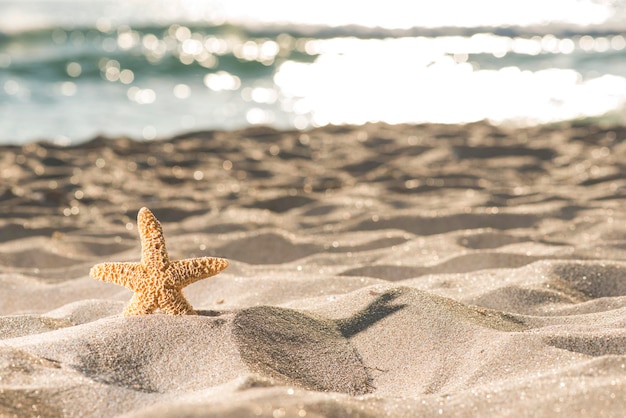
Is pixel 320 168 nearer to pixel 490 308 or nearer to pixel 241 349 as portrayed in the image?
pixel 490 308

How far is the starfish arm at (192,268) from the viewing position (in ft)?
7.70

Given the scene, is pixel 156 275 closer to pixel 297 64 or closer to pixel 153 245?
pixel 153 245

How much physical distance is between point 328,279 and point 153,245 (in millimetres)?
941

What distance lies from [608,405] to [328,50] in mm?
15323

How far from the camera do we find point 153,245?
2375mm

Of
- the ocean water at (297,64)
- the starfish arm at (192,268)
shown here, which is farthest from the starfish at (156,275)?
the ocean water at (297,64)

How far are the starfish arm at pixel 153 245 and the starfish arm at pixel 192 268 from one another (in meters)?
0.03

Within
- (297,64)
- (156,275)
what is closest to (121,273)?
(156,275)

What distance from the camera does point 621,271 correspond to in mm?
3111

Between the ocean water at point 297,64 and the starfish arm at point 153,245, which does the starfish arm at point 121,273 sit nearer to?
the starfish arm at point 153,245

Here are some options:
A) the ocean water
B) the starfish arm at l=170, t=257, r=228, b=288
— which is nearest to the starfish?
the starfish arm at l=170, t=257, r=228, b=288

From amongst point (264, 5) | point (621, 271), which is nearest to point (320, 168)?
point (621, 271)

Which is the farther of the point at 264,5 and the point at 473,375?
the point at 264,5

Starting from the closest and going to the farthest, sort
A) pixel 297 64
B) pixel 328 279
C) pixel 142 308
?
1. pixel 142 308
2. pixel 328 279
3. pixel 297 64
